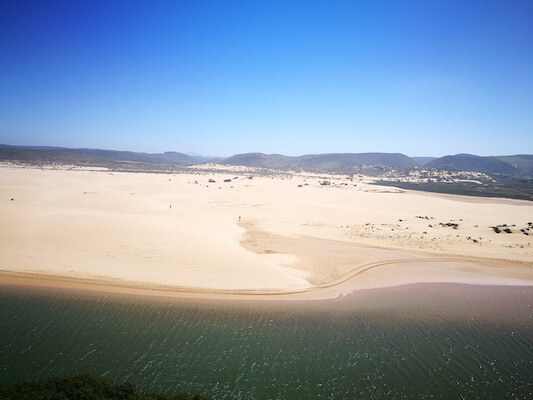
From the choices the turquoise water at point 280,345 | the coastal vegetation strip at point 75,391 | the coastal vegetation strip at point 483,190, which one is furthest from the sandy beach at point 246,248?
the coastal vegetation strip at point 483,190

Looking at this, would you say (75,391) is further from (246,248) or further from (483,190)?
(483,190)

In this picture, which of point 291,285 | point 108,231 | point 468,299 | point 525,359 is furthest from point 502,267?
point 108,231

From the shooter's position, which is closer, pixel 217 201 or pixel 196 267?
pixel 196 267

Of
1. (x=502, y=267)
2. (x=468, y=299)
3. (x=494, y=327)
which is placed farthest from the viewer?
(x=502, y=267)

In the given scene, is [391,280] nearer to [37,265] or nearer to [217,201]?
[37,265]

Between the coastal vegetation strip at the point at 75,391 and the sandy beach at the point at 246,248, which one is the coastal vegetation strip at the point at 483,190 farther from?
the coastal vegetation strip at the point at 75,391
